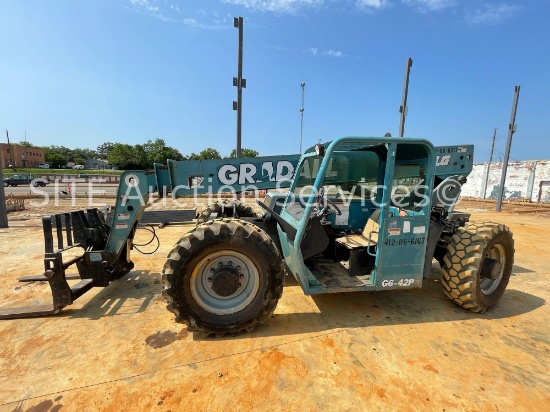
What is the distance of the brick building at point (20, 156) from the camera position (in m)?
73.9

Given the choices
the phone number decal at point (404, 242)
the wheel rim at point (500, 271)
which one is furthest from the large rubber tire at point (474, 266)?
the phone number decal at point (404, 242)

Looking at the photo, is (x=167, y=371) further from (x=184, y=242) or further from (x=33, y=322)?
(x=33, y=322)

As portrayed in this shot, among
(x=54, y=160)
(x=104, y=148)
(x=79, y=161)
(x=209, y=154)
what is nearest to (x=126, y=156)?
(x=209, y=154)

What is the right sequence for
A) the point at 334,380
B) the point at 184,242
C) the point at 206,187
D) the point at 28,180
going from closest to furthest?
the point at 334,380
the point at 184,242
the point at 206,187
the point at 28,180

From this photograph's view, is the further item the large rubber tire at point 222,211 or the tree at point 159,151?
the tree at point 159,151

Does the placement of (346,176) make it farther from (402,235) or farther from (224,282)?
(224,282)

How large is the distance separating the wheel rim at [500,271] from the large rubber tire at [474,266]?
12 millimetres

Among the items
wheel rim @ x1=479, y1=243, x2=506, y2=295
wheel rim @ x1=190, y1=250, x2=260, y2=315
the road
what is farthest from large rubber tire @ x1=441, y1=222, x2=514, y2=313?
the road

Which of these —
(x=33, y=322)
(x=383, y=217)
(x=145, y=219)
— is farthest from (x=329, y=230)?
(x=145, y=219)

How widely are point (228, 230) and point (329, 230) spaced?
188cm

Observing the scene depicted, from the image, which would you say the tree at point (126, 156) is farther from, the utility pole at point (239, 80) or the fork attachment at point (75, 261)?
the fork attachment at point (75, 261)

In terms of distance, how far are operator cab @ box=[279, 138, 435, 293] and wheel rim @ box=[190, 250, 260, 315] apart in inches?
24.5

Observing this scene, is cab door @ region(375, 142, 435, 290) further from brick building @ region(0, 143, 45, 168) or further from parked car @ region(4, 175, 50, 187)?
brick building @ region(0, 143, 45, 168)

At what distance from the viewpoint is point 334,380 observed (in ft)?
8.27
